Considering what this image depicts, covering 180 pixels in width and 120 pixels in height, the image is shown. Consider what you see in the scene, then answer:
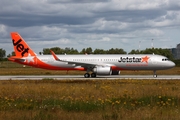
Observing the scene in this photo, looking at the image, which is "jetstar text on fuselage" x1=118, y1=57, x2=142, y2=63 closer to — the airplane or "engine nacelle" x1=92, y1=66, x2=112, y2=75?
the airplane

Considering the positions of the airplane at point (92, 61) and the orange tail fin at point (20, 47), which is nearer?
the airplane at point (92, 61)

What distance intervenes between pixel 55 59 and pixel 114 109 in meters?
33.9

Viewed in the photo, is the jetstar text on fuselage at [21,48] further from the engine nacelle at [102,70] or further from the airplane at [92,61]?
the engine nacelle at [102,70]

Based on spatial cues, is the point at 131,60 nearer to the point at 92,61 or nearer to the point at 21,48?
the point at 92,61

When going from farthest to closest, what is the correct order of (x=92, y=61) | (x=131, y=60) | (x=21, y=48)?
(x=21, y=48) < (x=92, y=61) < (x=131, y=60)

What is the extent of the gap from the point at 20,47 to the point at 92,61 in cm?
1024

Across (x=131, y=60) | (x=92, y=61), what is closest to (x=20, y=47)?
(x=92, y=61)

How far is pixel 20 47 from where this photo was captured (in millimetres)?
49406

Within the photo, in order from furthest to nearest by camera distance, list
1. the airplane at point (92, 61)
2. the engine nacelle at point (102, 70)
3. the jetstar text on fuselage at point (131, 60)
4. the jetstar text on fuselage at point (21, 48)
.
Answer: the jetstar text on fuselage at point (21, 48), the jetstar text on fuselage at point (131, 60), the airplane at point (92, 61), the engine nacelle at point (102, 70)

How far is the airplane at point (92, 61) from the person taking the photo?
153ft

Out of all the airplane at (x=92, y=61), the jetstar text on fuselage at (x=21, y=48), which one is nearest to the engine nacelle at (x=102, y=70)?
the airplane at (x=92, y=61)

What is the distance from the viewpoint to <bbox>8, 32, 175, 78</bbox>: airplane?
4654 cm

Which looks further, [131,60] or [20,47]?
[20,47]

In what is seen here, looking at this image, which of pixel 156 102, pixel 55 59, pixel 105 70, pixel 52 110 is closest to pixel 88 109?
pixel 52 110
